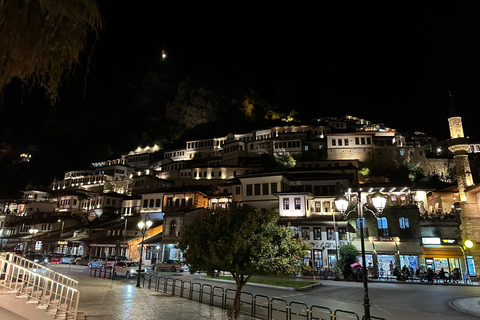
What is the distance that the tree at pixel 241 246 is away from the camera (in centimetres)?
1068

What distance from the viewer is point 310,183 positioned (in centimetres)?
4328

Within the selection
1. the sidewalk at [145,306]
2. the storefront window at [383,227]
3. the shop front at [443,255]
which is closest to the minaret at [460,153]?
the shop front at [443,255]

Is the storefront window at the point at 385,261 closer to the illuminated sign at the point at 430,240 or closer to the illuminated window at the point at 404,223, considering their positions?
the illuminated sign at the point at 430,240

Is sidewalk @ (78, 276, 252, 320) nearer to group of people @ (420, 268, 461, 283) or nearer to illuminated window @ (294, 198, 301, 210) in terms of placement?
group of people @ (420, 268, 461, 283)

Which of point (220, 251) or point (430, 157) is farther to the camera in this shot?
point (430, 157)

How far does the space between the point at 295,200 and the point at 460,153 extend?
21519 millimetres

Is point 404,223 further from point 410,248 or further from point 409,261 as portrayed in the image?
point 409,261

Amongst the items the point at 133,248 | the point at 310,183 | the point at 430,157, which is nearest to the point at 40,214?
the point at 133,248

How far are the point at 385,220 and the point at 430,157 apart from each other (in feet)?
143

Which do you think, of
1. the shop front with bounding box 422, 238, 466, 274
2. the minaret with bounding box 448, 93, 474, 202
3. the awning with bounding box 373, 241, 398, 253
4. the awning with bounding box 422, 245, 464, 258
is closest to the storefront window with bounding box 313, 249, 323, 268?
the awning with bounding box 373, 241, 398, 253

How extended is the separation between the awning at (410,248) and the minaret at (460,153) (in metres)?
8.13

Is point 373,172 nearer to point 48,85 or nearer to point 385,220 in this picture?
point 385,220

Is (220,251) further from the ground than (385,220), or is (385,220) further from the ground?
(385,220)

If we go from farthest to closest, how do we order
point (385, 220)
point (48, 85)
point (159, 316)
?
1. point (385, 220)
2. point (159, 316)
3. point (48, 85)
